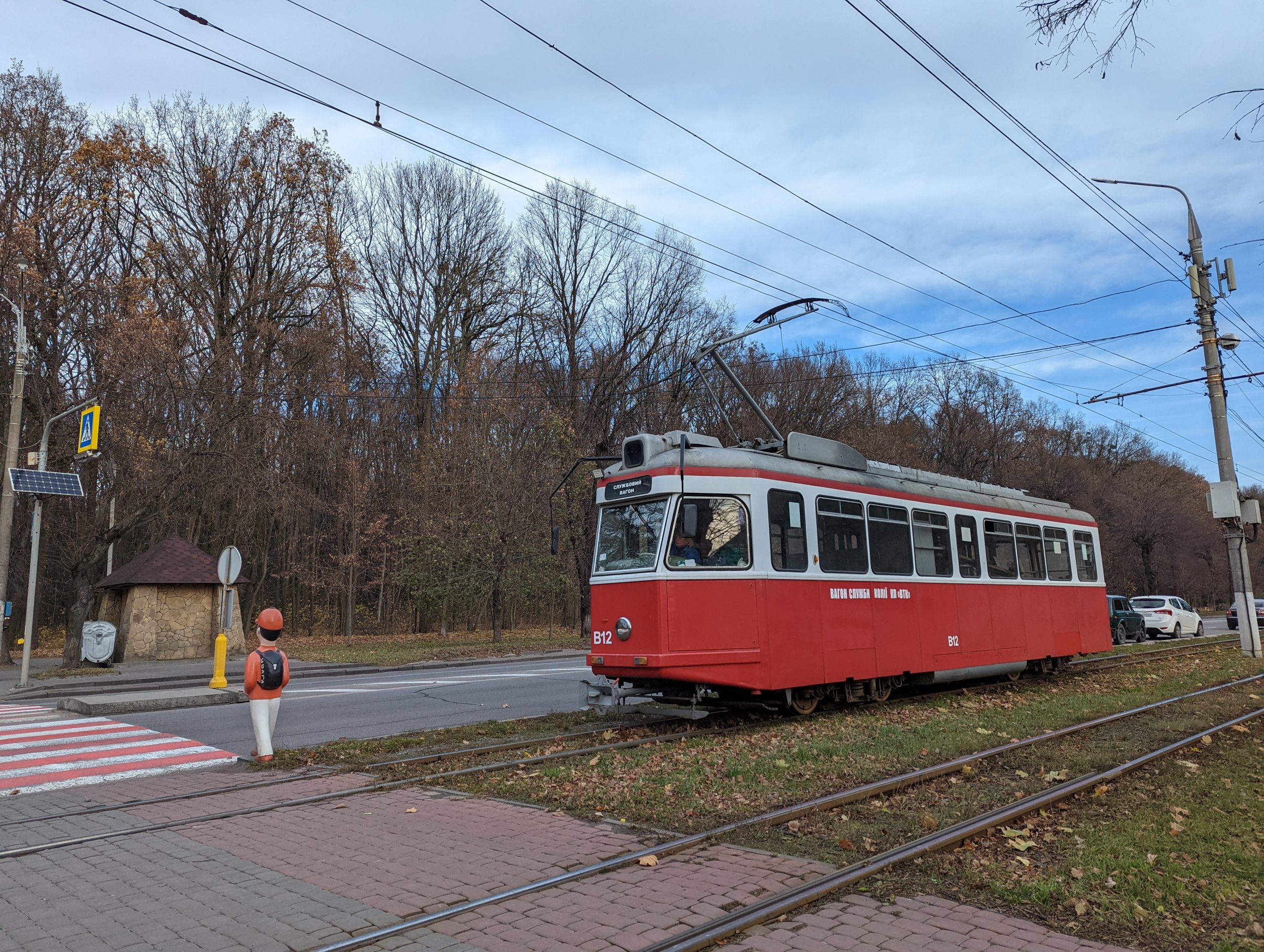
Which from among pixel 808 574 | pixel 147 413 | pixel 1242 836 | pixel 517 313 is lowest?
pixel 1242 836

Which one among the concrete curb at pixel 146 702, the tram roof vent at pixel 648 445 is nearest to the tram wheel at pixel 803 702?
the tram roof vent at pixel 648 445

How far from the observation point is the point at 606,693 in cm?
1036

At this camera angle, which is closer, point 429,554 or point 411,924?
point 411,924

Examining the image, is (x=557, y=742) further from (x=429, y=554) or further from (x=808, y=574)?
(x=429, y=554)

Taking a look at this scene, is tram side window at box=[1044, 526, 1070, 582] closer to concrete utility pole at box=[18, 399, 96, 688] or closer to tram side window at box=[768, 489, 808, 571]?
tram side window at box=[768, 489, 808, 571]

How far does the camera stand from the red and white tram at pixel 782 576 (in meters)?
9.89

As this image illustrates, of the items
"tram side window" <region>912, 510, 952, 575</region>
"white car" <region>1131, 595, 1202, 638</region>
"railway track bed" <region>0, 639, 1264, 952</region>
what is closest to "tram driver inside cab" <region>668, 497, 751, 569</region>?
"railway track bed" <region>0, 639, 1264, 952</region>

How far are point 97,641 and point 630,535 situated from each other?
54.8 feet

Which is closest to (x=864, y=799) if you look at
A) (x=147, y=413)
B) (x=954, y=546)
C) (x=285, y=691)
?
(x=954, y=546)

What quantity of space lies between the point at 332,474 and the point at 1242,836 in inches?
1267

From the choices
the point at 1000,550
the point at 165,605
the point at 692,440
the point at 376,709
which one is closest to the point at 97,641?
the point at 165,605

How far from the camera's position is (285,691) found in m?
16.5

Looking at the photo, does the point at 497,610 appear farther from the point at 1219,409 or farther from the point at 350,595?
the point at 1219,409

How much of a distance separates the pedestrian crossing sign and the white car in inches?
1232
